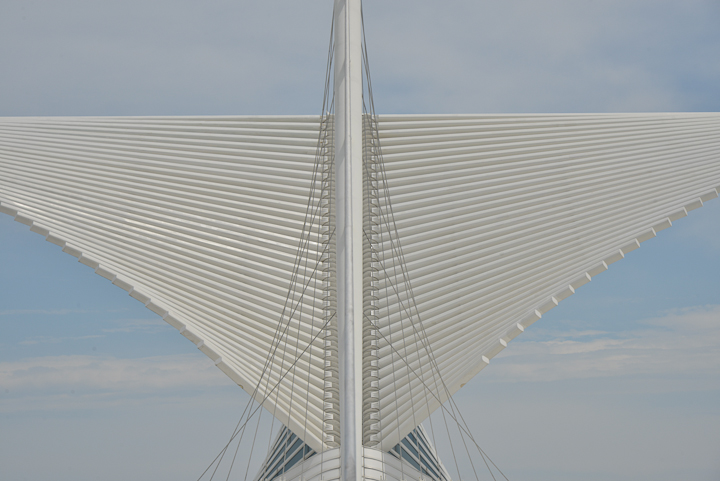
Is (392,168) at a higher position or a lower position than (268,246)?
higher

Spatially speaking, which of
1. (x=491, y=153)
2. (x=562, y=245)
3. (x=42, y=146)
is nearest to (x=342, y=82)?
(x=491, y=153)

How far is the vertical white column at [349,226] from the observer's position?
6.67m

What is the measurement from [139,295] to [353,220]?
11.7 feet

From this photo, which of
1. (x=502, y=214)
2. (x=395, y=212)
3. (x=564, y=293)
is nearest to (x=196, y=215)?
(x=395, y=212)

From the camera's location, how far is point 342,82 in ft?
28.3

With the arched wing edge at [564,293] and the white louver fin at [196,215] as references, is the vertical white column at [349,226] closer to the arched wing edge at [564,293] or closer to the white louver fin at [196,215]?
the white louver fin at [196,215]

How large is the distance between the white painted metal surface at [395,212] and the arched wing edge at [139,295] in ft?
0.09

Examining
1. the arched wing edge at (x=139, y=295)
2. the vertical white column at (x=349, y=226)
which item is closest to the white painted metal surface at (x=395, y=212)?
the arched wing edge at (x=139, y=295)

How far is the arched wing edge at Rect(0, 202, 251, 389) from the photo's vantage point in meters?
8.67

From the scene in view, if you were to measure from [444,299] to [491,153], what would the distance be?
9.95 ft

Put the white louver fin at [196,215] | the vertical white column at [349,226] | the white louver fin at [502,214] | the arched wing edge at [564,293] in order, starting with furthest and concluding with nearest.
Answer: the white louver fin at [502,214]
the white louver fin at [196,215]
the arched wing edge at [564,293]
the vertical white column at [349,226]

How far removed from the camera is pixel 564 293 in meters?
9.16

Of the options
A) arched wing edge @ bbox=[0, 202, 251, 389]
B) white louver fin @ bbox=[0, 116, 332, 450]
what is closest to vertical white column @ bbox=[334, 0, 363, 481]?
white louver fin @ bbox=[0, 116, 332, 450]

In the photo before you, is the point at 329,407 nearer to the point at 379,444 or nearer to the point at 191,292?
the point at 379,444
